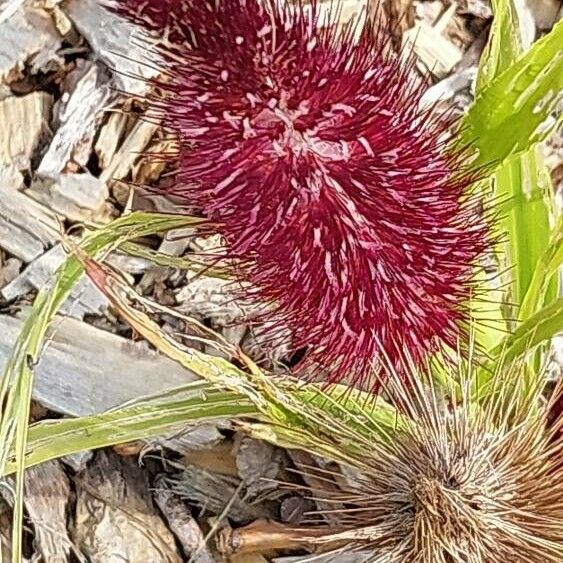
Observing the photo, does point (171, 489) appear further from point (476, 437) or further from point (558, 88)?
point (558, 88)

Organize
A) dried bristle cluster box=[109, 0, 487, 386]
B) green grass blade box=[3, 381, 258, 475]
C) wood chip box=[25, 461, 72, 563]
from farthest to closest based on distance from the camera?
wood chip box=[25, 461, 72, 563]
green grass blade box=[3, 381, 258, 475]
dried bristle cluster box=[109, 0, 487, 386]

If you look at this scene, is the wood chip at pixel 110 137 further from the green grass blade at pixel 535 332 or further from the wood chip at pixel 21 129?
the green grass blade at pixel 535 332

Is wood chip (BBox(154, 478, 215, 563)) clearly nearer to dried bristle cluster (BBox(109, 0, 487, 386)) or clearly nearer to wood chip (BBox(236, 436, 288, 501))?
wood chip (BBox(236, 436, 288, 501))

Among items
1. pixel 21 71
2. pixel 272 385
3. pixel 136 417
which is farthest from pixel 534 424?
pixel 21 71

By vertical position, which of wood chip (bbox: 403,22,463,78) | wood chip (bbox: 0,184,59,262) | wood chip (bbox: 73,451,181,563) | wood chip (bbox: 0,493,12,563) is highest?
wood chip (bbox: 403,22,463,78)

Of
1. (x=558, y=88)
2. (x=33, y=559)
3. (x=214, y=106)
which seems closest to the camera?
(x=214, y=106)

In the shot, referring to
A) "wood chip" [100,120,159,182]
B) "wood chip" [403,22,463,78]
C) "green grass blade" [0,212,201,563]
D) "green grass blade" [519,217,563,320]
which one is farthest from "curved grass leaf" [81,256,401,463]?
"wood chip" [403,22,463,78]

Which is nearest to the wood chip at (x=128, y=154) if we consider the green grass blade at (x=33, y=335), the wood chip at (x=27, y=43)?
the wood chip at (x=27, y=43)
